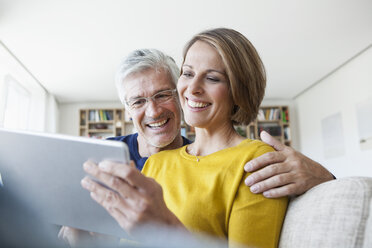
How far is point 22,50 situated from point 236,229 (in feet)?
18.2

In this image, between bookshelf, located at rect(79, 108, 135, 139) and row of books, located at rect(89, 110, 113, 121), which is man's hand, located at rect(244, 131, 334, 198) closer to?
bookshelf, located at rect(79, 108, 135, 139)

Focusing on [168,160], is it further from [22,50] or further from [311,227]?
[22,50]

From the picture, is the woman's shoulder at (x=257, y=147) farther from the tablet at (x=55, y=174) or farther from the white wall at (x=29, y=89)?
the white wall at (x=29, y=89)

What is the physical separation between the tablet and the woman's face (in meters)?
0.54

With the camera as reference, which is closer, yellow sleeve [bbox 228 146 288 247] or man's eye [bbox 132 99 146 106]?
yellow sleeve [bbox 228 146 288 247]

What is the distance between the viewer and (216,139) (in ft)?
4.19

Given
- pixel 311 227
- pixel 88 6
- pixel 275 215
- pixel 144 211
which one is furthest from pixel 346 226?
pixel 88 6

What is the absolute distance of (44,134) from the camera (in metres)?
0.75

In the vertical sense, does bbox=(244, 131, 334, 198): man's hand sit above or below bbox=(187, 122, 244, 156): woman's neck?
below

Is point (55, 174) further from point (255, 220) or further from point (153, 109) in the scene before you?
point (153, 109)

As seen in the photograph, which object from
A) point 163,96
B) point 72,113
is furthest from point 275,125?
point 163,96

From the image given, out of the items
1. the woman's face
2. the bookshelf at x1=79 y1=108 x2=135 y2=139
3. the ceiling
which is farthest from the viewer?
the bookshelf at x1=79 y1=108 x2=135 y2=139

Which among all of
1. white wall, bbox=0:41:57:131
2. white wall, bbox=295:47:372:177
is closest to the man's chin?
white wall, bbox=0:41:57:131

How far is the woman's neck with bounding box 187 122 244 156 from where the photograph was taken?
1254 mm
